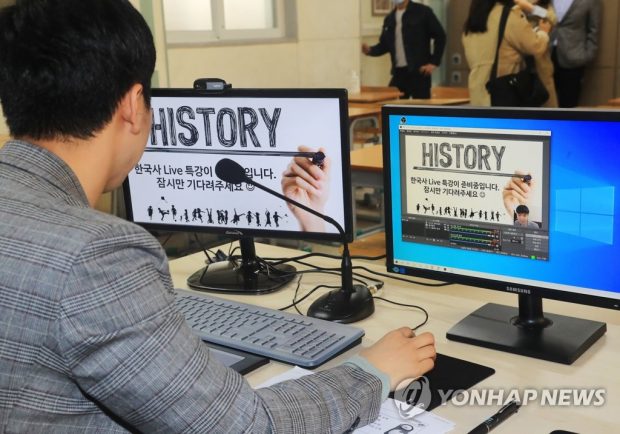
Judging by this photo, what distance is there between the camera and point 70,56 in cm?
87

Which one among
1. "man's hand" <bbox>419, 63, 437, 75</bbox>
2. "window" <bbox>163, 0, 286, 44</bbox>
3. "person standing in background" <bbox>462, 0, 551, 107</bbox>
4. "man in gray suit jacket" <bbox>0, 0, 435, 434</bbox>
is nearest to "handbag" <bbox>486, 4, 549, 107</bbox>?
"person standing in background" <bbox>462, 0, 551, 107</bbox>

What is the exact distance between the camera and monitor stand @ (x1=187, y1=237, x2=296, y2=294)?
5.58ft

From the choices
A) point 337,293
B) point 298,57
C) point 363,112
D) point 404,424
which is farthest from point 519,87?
point 404,424

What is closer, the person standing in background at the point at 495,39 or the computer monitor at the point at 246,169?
the computer monitor at the point at 246,169

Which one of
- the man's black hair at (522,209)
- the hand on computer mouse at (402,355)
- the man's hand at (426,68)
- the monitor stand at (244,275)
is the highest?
the man's hand at (426,68)

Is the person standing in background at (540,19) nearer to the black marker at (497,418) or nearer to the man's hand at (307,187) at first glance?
the man's hand at (307,187)

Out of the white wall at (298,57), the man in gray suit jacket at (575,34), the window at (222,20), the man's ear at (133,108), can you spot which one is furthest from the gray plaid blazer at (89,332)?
the man in gray suit jacket at (575,34)

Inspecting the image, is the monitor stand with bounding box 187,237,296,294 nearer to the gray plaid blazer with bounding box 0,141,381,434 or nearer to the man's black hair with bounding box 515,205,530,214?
the man's black hair with bounding box 515,205,530,214

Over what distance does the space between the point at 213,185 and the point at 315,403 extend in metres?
0.81

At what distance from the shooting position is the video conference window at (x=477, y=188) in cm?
127

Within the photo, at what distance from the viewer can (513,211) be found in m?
1.30

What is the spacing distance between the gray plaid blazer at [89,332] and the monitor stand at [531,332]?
1.85 ft

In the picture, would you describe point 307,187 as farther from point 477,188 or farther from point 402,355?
point 402,355

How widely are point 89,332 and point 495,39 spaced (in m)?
4.02
